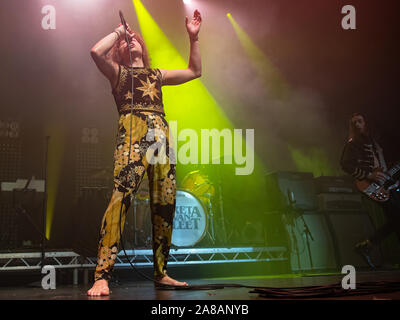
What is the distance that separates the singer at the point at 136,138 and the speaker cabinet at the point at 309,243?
229 centimetres

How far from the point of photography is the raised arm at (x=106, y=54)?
8.05 ft

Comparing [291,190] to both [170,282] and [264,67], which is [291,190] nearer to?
[264,67]

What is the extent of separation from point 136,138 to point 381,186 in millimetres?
3208

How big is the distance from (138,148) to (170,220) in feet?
1.57

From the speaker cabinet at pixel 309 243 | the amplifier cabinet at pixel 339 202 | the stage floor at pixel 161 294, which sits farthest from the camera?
the amplifier cabinet at pixel 339 202

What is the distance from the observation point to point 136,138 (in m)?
2.49

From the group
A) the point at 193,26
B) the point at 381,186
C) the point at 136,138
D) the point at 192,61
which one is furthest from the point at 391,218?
the point at 136,138

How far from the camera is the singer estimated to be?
2395 millimetres

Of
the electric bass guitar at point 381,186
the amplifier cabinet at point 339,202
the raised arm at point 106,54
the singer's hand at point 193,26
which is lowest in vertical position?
the amplifier cabinet at point 339,202

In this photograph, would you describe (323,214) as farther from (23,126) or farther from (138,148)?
(23,126)

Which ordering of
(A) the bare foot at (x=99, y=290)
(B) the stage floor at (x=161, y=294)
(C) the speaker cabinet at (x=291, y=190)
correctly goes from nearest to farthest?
(B) the stage floor at (x=161, y=294), (A) the bare foot at (x=99, y=290), (C) the speaker cabinet at (x=291, y=190)

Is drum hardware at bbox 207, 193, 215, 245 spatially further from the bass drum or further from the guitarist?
the guitarist

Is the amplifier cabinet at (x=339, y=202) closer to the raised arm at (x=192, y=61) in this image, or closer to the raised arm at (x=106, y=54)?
the raised arm at (x=192, y=61)

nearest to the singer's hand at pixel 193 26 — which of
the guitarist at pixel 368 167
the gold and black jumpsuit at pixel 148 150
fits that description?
the gold and black jumpsuit at pixel 148 150
